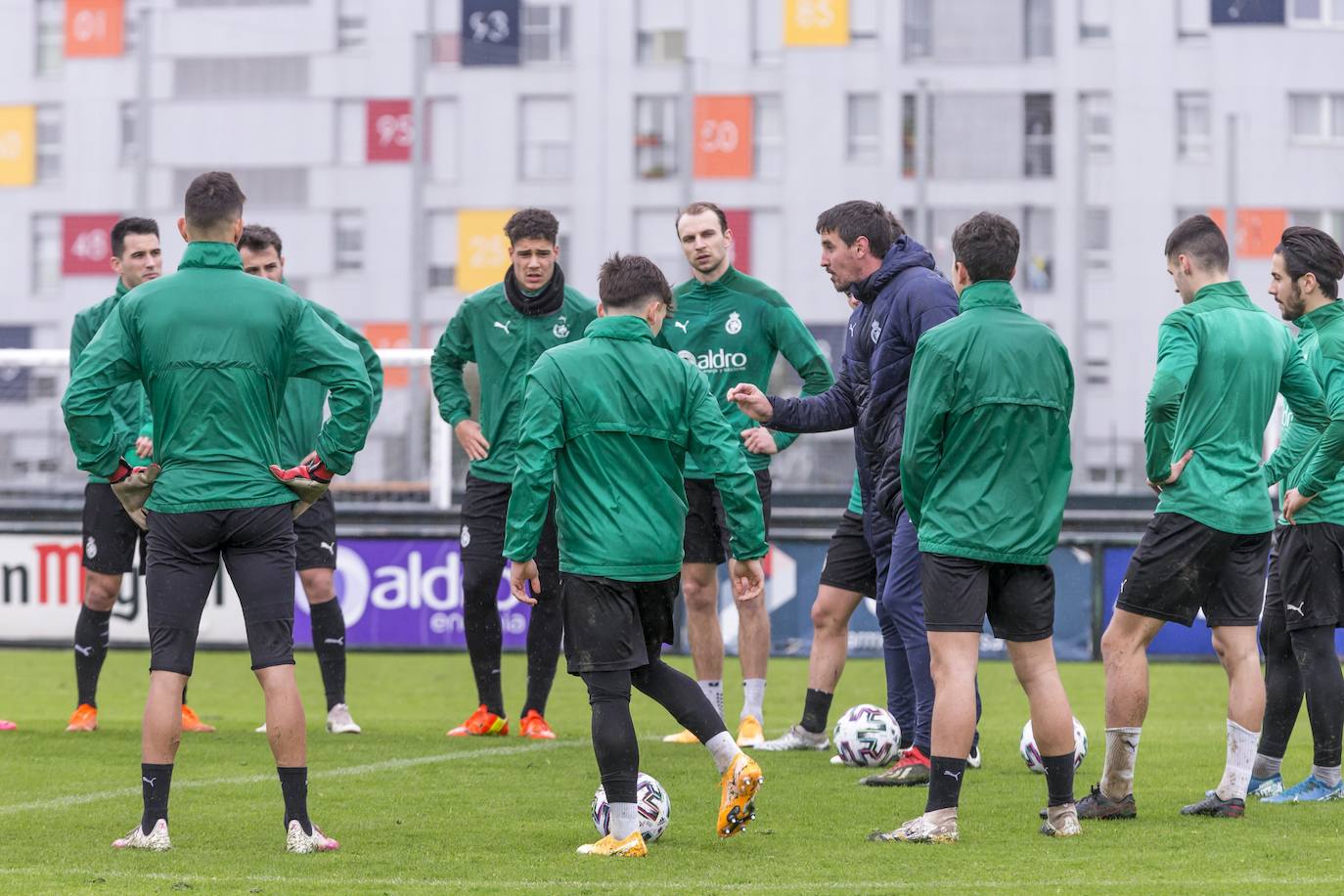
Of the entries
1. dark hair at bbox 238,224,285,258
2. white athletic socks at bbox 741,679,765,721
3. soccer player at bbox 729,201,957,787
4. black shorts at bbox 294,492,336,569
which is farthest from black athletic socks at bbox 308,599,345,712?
soccer player at bbox 729,201,957,787

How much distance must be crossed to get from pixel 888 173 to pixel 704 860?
1408 inches

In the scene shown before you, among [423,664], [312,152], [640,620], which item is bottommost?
[423,664]

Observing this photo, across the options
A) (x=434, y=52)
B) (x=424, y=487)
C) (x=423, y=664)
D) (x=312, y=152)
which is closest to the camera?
(x=423, y=664)

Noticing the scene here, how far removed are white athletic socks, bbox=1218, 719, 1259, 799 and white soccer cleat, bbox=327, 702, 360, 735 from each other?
460 cm

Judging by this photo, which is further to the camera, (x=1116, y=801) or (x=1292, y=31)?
(x=1292, y=31)

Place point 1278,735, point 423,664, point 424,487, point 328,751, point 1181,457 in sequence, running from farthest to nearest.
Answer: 1. point 424,487
2. point 423,664
3. point 328,751
4. point 1278,735
5. point 1181,457

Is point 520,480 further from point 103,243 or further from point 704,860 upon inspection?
point 103,243

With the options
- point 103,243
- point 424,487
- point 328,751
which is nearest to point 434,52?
point 103,243

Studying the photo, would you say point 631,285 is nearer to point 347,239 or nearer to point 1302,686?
point 1302,686

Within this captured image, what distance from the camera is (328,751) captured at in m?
8.86

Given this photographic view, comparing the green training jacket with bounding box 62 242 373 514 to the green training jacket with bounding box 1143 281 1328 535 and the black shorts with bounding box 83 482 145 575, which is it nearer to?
the green training jacket with bounding box 1143 281 1328 535

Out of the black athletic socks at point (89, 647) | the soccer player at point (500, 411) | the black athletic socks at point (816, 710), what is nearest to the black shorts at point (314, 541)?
the soccer player at point (500, 411)

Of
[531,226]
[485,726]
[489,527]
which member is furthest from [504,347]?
[485,726]

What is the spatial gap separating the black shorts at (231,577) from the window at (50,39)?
159ft
